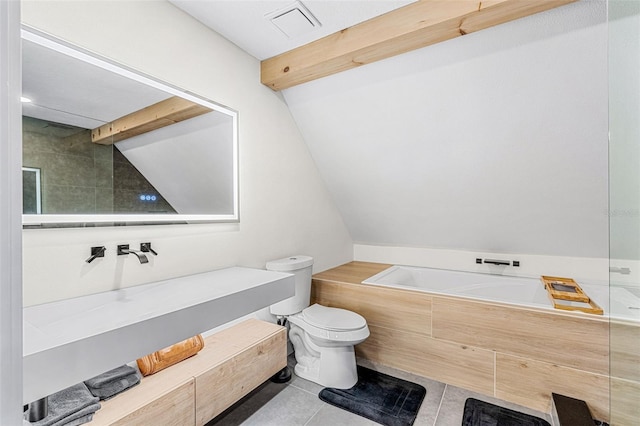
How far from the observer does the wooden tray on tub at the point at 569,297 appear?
1973 millimetres

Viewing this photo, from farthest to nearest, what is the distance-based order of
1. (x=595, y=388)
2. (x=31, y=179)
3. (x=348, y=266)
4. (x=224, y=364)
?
(x=348, y=266)
(x=595, y=388)
(x=224, y=364)
(x=31, y=179)

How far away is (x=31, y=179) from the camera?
3.82 feet

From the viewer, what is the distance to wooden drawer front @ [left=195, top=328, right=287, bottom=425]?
4.89ft

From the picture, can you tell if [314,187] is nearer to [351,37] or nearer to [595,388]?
[351,37]

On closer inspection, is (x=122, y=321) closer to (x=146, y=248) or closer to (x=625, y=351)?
(x=146, y=248)

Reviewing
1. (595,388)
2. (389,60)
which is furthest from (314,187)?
(595,388)

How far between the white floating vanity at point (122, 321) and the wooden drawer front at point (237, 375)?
1.32 feet

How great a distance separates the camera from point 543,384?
196 cm

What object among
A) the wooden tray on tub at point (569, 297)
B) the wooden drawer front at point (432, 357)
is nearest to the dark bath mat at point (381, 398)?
the wooden drawer front at point (432, 357)

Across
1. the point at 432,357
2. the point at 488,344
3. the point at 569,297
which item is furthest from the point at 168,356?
the point at 569,297

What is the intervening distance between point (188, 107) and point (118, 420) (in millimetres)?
1579

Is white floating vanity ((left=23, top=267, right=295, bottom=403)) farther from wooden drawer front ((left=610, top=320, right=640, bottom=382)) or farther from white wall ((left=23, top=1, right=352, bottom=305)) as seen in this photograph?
wooden drawer front ((left=610, top=320, right=640, bottom=382))

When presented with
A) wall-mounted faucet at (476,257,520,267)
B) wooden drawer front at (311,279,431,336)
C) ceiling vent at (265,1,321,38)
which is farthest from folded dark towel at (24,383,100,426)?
wall-mounted faucet at (476,257,520,267)

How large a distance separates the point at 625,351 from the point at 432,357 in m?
1.26
